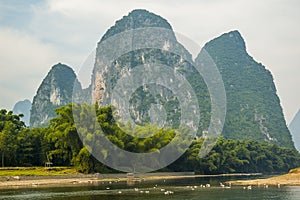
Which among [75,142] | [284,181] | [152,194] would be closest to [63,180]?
[75,142]

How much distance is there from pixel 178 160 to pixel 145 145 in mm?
6288

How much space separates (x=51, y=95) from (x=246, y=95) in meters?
49.8

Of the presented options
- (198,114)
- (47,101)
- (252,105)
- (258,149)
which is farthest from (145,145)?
(47,101)

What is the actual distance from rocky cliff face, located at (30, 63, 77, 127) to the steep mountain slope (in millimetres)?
40351

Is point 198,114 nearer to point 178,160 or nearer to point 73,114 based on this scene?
point 178,160

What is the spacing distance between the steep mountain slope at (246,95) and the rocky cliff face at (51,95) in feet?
132

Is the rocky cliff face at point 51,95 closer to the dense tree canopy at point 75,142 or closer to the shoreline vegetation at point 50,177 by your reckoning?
the dense tree canopy at point 75,142

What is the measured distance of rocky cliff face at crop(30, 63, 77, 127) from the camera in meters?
112

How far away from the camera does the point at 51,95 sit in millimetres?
113750

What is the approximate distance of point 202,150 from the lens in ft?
160

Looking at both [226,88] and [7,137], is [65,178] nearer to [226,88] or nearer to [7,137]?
[7,137]

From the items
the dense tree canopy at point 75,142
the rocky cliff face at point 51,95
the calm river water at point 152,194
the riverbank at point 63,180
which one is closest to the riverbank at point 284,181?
the calm river water at point 152,194

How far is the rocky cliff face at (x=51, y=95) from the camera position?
11244 centimetres

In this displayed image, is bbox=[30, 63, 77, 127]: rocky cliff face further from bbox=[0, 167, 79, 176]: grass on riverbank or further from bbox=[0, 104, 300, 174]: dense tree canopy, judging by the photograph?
bbox=[0, 167, 79, 176]: grass on riverbank
